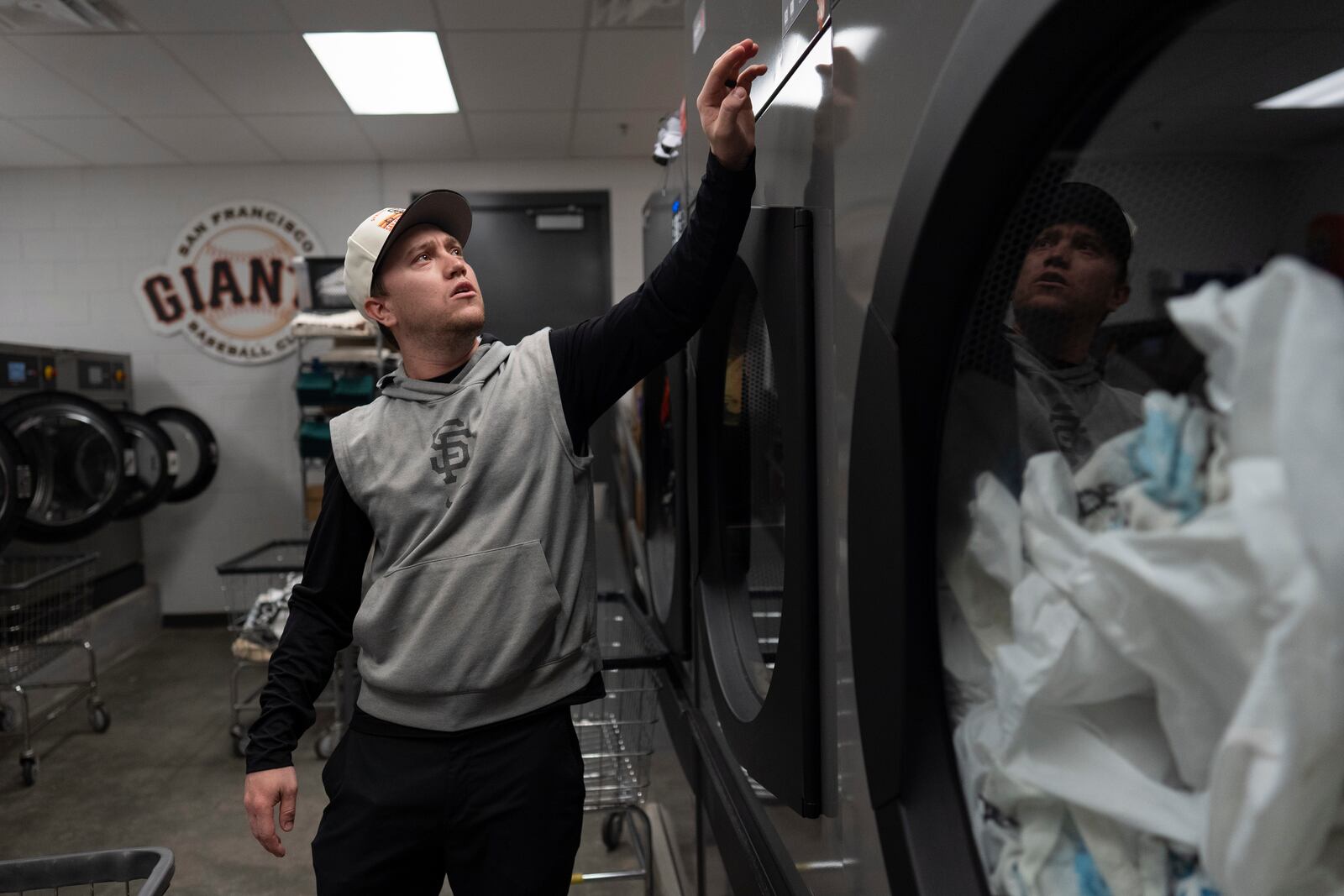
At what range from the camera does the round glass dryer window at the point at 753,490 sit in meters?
1.17

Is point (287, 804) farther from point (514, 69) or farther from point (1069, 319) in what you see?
point (514, 69)

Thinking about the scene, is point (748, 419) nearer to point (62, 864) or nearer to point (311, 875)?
point (62, 864)

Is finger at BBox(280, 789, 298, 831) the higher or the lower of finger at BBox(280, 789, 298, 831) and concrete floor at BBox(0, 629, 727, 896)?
the higher

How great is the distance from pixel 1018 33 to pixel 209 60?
4.06m

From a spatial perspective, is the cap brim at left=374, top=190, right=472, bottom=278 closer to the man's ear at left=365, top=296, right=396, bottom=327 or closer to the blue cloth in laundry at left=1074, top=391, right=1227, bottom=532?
the man's ear at left=365, top=296, right=396, bottom=327

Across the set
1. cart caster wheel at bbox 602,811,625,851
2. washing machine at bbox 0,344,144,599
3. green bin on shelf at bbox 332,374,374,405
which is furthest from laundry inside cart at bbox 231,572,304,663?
cart caster wheel at bbox 602,811,625,851

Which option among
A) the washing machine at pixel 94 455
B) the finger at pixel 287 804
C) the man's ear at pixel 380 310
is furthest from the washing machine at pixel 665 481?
the washing machine at pixel 94 455

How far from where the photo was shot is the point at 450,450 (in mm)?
1330

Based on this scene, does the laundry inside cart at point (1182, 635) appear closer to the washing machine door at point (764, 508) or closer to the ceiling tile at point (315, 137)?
the washing machine door at point (764, 508)

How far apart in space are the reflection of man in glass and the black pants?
0.92m

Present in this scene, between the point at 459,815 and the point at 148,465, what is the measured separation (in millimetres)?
4276

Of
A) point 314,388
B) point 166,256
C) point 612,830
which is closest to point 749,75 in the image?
point 612,830

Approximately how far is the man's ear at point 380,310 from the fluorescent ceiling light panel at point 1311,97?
1200mm

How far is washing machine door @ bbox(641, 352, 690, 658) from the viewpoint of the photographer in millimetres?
1523
